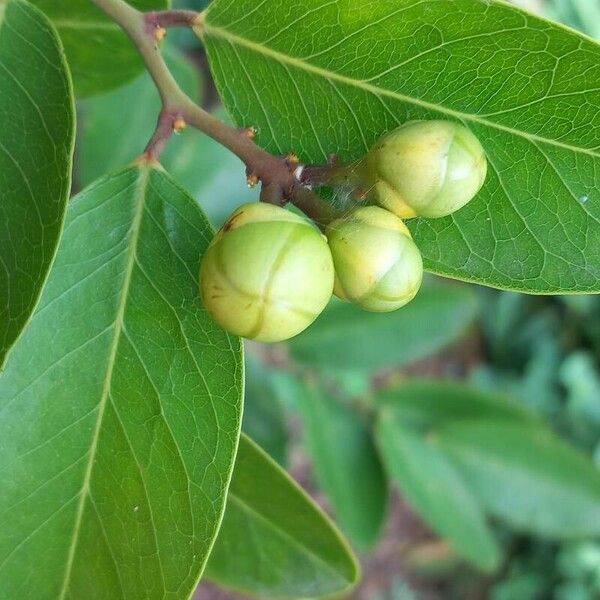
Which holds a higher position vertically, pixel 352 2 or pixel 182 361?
pixel 352 2

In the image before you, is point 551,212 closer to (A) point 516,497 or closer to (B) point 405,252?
(B) point 405,252

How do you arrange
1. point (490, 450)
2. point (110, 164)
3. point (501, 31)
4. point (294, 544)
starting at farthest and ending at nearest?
point (490, 450) → point (110, 164) → point (294, 544) → point (501, 31)

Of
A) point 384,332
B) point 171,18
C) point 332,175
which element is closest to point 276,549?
point 332,175

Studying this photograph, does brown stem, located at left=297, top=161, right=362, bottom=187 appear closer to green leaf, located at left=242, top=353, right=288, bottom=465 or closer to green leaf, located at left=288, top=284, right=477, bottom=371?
green leaf, located at left=242, top=353, right=288, bottom=465

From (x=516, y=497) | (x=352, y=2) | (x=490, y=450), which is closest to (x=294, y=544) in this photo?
(x=352, y=2)

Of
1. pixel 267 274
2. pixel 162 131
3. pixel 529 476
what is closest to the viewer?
pixel 267 274

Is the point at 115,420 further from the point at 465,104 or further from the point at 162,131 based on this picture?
the point at 465,104

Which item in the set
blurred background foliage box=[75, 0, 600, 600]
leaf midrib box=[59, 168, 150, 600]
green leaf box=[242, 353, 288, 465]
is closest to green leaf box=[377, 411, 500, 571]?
blurred background foliage box=[75, 0, 600, 600]
